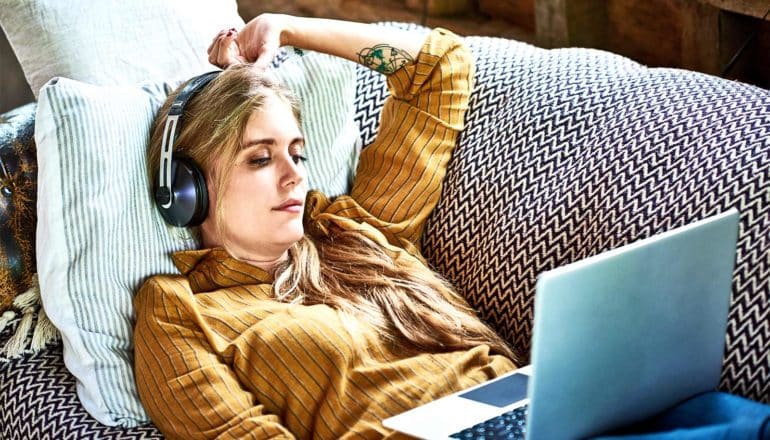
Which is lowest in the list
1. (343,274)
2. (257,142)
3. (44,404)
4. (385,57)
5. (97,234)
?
(44,404)

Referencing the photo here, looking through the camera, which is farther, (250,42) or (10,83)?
(10,83)

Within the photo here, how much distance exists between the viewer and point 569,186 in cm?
166

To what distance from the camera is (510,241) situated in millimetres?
1688

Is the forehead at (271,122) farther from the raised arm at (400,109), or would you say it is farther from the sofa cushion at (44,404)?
Answer: the sofa cushion at (44,404)

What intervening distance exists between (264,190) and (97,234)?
0.85 feet

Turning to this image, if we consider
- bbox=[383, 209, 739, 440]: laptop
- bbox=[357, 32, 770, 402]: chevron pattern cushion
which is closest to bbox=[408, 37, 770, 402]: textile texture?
bbox=[357, 32, 770, 402]: chevron pattern cushion

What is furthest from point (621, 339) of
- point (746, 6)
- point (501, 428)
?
point (746, 6)

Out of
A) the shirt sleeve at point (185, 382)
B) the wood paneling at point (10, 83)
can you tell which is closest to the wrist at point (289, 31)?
the shirt sleeve at point (185, 382)

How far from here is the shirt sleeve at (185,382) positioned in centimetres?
135

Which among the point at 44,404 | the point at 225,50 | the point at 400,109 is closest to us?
the point at 44,404

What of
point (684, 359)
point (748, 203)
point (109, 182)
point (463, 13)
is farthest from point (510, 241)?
point (463, 13)

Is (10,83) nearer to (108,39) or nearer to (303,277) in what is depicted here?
(108,39)

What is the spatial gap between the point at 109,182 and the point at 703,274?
0.88 metres

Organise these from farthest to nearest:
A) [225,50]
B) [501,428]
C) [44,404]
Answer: [225,50]
[44,404]
[501,428]
